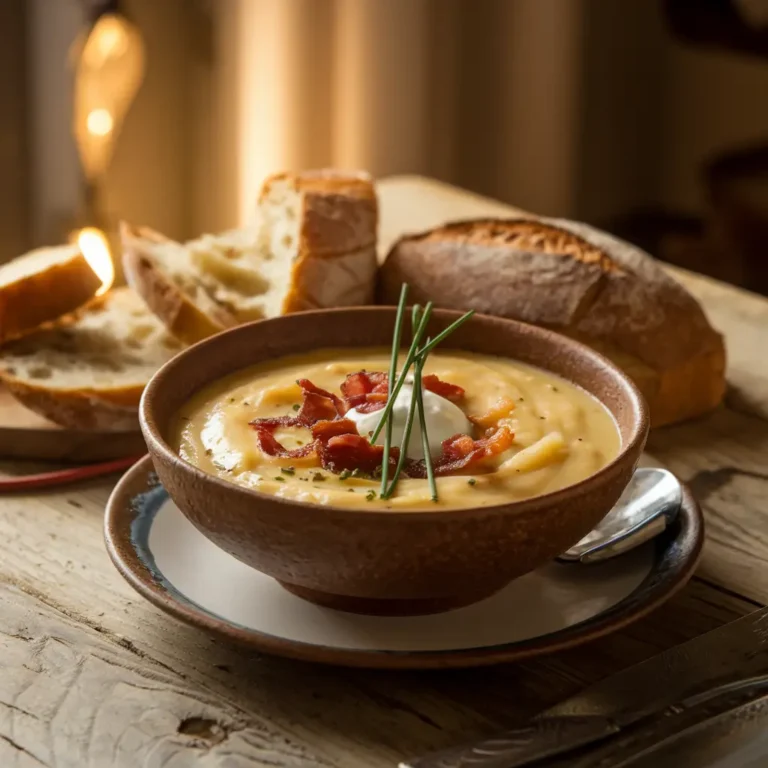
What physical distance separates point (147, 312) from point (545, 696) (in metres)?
1.29

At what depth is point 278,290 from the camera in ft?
7.31

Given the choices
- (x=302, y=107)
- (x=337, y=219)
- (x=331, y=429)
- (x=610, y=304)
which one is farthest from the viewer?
(x=302, y=107)

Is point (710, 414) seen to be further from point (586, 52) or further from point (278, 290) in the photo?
point (586, 52)

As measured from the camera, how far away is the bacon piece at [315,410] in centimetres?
148

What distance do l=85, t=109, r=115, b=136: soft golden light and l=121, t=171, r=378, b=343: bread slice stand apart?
1121 millimetres

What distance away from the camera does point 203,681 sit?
1.32 m

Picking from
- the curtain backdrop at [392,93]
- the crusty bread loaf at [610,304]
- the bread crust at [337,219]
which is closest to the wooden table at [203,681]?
the crusty bread loaf at [610,304]

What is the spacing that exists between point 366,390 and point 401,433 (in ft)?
0.40

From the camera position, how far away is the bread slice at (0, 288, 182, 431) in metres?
1.96

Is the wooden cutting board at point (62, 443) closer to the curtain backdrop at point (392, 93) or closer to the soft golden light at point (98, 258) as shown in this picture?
the soft golden light at point (98, 258)

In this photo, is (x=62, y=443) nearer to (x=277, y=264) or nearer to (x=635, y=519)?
(x=277, y=264)

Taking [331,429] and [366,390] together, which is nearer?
[331,429]

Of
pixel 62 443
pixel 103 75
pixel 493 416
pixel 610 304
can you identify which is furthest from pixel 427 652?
pixel 103 75

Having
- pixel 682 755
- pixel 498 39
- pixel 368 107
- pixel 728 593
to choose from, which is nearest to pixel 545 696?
pixel 682 755
